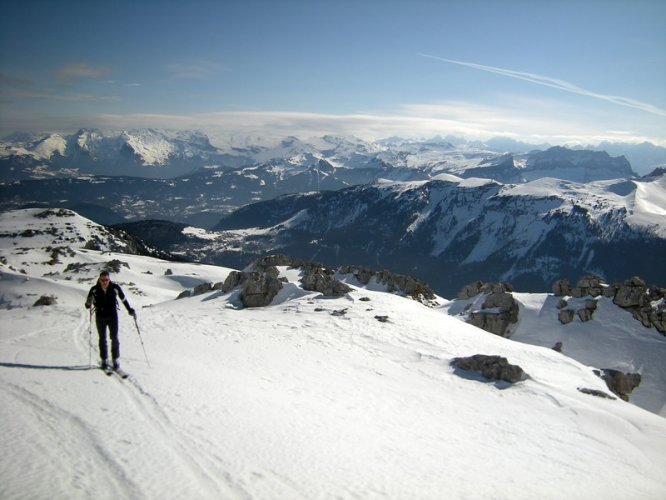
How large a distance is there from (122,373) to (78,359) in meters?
3.48

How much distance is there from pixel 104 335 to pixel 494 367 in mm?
20831

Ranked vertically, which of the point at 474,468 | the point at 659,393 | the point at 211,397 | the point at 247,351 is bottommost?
the point at 659,393

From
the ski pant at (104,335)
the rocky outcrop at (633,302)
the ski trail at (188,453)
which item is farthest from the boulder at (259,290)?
the rocky outcrop at (633,302)

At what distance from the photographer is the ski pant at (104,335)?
16094mm

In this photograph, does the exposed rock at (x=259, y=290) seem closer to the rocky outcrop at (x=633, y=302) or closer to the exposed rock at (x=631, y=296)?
the rocky outcrop at (x=633, y=302)

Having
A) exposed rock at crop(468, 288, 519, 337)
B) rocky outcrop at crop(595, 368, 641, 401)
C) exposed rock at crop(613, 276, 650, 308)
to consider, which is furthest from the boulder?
exposed rock at crop(613, 276, 650, 308)

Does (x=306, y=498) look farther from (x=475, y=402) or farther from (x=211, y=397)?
(x=475, y=402)

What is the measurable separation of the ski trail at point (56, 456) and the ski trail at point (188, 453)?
1.23 metres

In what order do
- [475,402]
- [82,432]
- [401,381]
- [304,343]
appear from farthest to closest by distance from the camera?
[304,343] < [401,381] < [475,402] < [82,432]

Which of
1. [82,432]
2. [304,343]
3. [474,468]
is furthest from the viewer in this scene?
[304,343]

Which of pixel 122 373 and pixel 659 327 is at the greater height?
pixel 122 373

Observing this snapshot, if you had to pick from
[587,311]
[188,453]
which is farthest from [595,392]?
[587,311]

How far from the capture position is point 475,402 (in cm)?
2103

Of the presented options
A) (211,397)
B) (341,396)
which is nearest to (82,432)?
(211,397)
